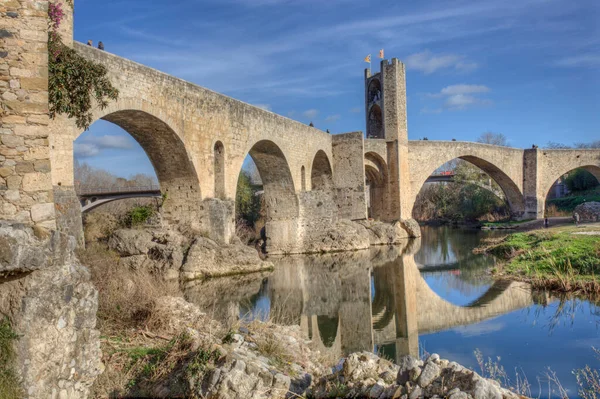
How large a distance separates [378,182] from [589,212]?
9.15 metres

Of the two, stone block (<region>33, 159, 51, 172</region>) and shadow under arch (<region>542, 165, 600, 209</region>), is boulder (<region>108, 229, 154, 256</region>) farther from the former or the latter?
shadow under arch (<region>542, 165, 600, 209</region>)

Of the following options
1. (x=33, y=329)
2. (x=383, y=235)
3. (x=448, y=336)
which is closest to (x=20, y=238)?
(x=33, y=329)

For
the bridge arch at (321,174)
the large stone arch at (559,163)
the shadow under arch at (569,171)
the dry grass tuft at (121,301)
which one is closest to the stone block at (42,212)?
the dry grass tuft at (121,301)

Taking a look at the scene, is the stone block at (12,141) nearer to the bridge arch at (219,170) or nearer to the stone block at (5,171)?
the stone block at (5,171)

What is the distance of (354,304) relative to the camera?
10.6 m

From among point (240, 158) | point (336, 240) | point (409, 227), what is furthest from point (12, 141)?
point (409, 227)

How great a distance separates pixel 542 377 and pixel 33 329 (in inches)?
222

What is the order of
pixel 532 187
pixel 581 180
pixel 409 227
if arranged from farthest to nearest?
pixel 581 180, pixel 532 187, pixel 409 227

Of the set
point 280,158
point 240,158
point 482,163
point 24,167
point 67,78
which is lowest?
point 24,167

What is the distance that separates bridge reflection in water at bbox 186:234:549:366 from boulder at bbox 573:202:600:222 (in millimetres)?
10733

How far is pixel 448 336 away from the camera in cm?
820

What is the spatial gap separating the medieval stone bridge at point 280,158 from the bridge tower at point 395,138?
0.16 ft

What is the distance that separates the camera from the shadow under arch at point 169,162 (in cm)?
1071

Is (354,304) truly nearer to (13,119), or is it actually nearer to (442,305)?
(442,305)
